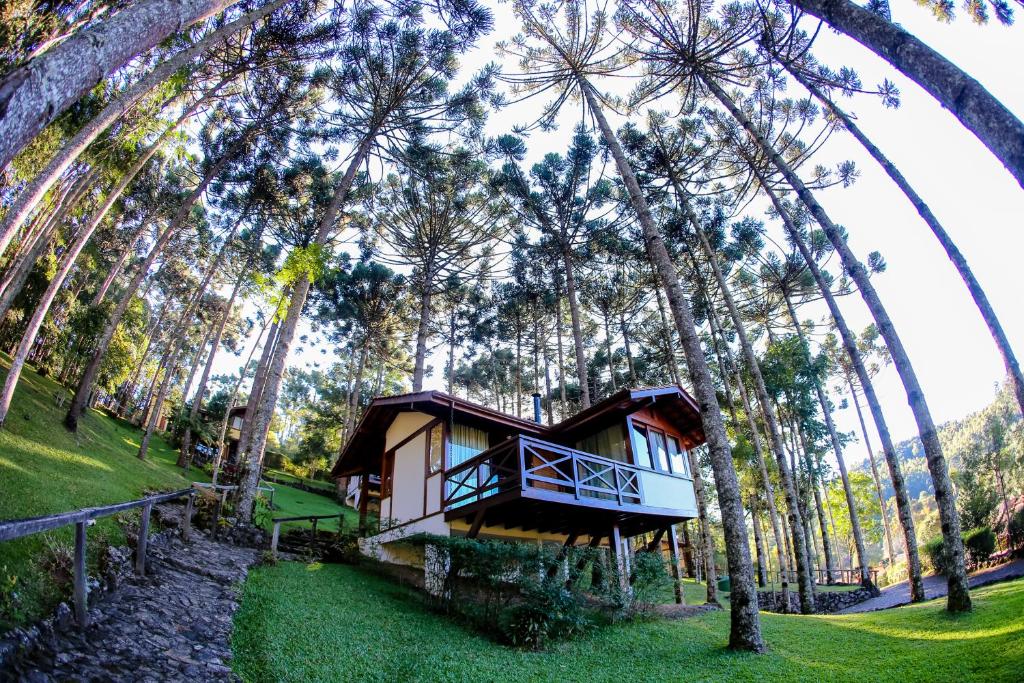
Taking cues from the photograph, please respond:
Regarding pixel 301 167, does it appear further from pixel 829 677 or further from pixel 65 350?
pixel 829 677

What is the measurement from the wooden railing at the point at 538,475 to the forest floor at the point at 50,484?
6.54m

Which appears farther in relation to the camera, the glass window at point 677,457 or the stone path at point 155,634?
the glass window at point 677,457

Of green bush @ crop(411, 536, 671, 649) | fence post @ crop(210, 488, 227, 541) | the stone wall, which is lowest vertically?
the stone wall

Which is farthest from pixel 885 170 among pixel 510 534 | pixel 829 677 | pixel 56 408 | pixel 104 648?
pixel 56 408

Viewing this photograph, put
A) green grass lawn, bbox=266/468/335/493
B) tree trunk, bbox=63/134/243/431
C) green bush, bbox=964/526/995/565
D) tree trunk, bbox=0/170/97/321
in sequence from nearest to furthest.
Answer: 1. tree trunk, bbox=0/170/97/321
2. tree trunk, bbox=63/134/243/431
3. green bush, bbox=964/526/995/565
4. green grass lawn, bbox=266/468/335/493

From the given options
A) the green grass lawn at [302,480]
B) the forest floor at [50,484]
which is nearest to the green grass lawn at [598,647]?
the forest floor at [50,484]

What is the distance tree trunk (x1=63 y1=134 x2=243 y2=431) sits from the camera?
1480cm

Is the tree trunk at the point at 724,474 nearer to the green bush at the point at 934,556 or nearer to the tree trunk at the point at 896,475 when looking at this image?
the tree trunk at the point at 896,475

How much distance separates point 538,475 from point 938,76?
877 cm

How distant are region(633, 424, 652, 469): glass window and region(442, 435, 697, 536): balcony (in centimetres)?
50

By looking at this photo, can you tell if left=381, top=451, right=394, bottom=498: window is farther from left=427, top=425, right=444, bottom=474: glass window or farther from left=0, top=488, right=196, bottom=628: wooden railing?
left=0, top=488, right=196, bottom=628: wooden railing

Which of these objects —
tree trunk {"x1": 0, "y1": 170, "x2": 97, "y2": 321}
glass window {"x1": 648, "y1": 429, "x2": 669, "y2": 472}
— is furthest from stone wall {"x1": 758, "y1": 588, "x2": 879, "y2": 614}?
tree trunk {"x1": 0, "y1": 170, "x2": 97, "y2": 321}

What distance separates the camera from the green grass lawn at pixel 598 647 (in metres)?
5.74

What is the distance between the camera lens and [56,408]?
16062mm
